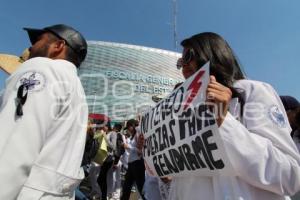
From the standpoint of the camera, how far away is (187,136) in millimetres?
1969

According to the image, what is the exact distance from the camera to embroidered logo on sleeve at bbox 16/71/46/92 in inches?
67.1

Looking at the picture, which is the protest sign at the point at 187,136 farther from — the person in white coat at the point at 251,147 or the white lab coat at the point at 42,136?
the white lab coat at the point at 42,136

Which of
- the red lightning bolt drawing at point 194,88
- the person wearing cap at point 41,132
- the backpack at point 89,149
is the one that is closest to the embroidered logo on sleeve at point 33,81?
the person wearing cap at point 41,132

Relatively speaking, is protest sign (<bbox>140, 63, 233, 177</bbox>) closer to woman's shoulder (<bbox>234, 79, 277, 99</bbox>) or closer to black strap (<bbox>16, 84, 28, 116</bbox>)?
woman's shoulder (<bbox>234, 79, 277, 99</bbox>)

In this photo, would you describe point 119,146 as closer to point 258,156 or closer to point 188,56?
point 188,56

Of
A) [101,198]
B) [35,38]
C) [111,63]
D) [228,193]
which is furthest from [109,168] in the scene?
[111,63]

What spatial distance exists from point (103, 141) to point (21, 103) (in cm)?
700

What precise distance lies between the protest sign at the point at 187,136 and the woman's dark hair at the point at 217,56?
13cm

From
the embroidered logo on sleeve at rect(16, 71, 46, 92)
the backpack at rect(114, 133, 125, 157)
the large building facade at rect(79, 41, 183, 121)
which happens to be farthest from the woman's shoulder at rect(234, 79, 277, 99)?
the large building facade at rect(79, 41, 183, 121)

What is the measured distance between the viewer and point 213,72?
6.49 feet

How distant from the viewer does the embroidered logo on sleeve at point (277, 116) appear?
1731mm

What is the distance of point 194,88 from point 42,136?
86cm

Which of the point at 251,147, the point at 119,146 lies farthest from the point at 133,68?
the point at 251,147

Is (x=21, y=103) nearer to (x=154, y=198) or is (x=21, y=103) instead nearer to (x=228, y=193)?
(x=228, y=193)
